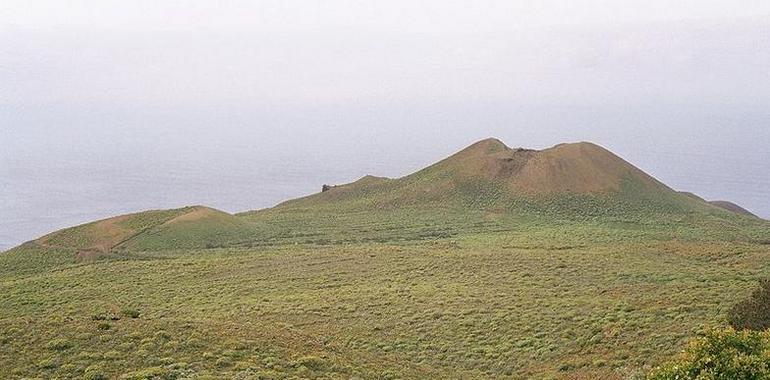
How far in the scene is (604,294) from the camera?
2600 centimetres

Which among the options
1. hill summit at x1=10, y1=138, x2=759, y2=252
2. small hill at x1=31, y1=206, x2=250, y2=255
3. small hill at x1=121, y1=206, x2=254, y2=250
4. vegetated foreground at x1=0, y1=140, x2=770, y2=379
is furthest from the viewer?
hill summit at x1=10, y1=138, x2=759, y2=252

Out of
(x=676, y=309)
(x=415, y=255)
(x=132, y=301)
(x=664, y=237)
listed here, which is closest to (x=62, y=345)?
(x=132, y=301)

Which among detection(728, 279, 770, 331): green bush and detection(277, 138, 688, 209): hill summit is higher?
detection(277, 138, 688, 209): hill summit

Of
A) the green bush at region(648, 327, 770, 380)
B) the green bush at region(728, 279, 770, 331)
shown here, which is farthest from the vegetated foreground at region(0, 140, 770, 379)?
the green bush at region(648, 327, 770, 380)

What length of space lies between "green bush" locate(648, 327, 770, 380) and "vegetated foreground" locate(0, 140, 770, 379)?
486 cm

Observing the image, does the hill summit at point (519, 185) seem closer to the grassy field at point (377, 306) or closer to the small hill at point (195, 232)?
the small hill at point (195, 232)

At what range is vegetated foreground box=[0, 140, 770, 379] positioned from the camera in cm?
1772

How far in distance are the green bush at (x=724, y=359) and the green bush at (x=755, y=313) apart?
5443mm

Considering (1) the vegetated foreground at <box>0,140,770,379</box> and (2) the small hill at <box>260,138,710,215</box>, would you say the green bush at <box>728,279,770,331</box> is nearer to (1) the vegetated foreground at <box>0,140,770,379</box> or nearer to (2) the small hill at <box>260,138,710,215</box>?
(1) the vegetated foreground at <box>0,140,770,379</box>

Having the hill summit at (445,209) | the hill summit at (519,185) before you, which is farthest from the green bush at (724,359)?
the hill summit at (519,185)

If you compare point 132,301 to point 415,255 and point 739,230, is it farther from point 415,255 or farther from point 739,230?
point 739,230

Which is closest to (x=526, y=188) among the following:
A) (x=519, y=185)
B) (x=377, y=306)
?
(x=519, y=185)

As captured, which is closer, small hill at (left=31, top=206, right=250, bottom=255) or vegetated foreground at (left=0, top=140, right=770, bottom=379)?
vegetated foreground at (left=0, top=140, right=770, bottom=379)

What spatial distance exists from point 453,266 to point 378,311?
10.8 metres
